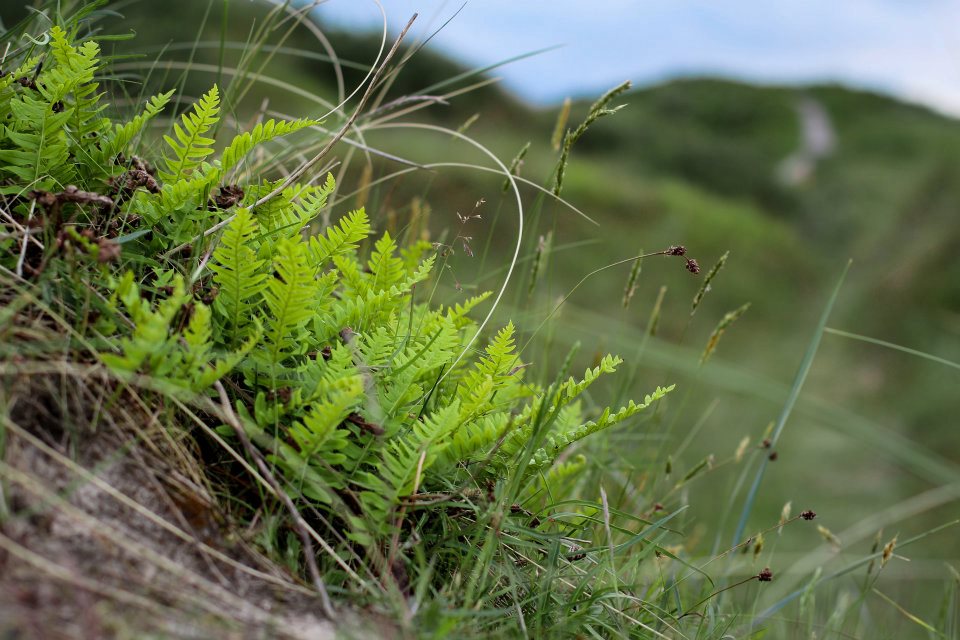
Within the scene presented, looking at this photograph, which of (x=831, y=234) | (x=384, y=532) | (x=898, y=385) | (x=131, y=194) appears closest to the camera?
(x=384, y=532)

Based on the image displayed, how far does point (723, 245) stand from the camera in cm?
973

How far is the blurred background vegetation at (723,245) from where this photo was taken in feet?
8.23

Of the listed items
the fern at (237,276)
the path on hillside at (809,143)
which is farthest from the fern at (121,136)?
the path on hillside at (809,143)

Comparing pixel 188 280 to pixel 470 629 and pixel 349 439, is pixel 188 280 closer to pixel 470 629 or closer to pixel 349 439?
pixel 349 439

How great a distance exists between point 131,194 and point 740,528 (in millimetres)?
1640

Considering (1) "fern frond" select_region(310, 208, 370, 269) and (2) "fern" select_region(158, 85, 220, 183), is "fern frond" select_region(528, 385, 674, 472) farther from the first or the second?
(2) "fern" select_region(158, 85, 220, 183)

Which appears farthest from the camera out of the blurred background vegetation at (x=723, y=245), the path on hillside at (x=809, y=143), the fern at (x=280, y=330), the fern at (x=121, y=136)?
the path on hillside at (x=809, y=143)

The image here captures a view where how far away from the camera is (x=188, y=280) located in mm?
1266

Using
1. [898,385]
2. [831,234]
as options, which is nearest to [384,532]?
[898,385]

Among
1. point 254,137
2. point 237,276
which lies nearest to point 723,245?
point 254,137

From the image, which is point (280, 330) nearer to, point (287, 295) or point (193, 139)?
point (287, 295)

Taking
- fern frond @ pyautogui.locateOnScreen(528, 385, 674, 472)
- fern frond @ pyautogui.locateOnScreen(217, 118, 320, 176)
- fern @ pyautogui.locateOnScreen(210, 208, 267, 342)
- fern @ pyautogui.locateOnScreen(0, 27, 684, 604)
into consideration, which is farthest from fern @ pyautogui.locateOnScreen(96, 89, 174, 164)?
fern frond @ pyautogui.locateOnScreen(528, 385, 674, 472)

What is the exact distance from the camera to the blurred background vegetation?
2.51m

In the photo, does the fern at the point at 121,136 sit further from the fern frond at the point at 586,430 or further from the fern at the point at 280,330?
the fern frond at the point at 586,430
